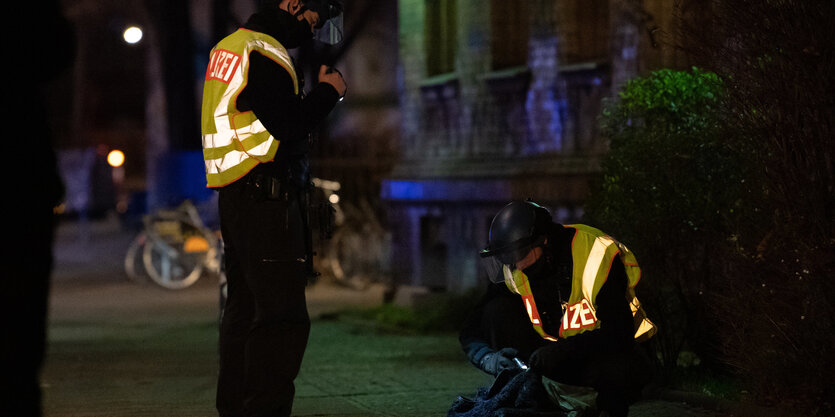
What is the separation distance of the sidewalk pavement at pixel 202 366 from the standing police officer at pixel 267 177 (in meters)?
1.56

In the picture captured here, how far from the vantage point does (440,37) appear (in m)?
14.2

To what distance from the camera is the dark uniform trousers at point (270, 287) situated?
5.56m

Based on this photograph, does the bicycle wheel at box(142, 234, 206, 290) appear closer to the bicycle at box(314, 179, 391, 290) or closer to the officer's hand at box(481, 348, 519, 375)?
the bicycle at box(314, 179, 391, 290)

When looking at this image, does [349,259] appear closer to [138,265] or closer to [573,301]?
[138,265]

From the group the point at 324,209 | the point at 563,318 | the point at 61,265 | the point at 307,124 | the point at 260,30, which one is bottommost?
the point at 61,265

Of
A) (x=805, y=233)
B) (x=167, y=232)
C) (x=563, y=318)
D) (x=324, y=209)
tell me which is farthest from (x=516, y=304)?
(x=167, y=232)

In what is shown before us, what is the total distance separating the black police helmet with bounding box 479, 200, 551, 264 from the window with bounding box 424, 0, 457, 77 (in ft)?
27.9

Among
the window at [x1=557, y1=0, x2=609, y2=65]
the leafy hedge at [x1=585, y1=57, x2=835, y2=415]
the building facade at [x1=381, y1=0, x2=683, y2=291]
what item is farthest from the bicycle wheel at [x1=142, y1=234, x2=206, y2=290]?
the leafy hedge at [x1=585, y1=57, x2=835, y2=415]

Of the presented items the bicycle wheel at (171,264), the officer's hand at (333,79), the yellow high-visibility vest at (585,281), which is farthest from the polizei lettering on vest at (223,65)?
the bicycle wheel at (171,264)

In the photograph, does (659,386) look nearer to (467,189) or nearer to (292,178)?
(292,178)

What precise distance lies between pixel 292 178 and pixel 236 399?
974mm

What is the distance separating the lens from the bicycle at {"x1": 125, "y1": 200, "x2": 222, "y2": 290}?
58.6 feet

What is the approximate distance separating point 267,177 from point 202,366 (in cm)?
408

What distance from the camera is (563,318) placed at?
18.3ft
